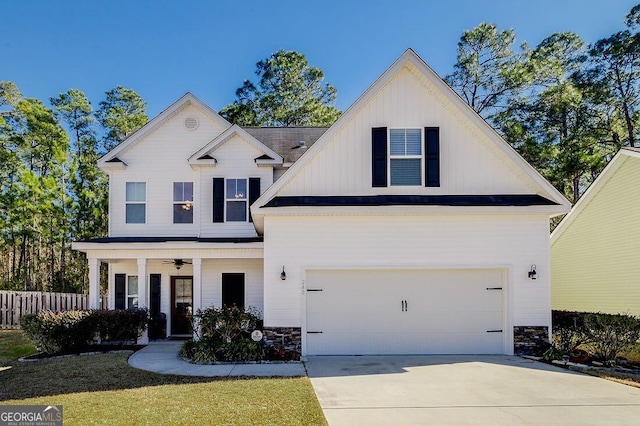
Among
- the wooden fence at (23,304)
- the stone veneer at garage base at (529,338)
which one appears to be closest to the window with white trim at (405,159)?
the stone veneer at garage base at (529,338)

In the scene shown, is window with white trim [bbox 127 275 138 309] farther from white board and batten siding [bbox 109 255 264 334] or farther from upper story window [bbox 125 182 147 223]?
upper story window [bbox 125 182 147 223]

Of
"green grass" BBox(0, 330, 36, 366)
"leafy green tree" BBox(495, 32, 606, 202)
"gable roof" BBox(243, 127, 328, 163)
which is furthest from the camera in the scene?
"leafy green tree" BBox(495, 32, 606, 202)

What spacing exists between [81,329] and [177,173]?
5804 millimetres

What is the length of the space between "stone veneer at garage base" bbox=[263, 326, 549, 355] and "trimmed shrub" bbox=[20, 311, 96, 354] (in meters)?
5.17

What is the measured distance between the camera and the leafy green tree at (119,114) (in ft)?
99.7

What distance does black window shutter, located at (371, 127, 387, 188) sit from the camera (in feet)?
38.4

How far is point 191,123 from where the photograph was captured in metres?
16.0

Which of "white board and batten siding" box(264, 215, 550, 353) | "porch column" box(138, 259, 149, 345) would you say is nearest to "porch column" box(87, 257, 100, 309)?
"porch column" box(138, 259, 149, 345)

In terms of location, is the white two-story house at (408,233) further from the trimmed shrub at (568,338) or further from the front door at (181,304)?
the front door at (181,304)

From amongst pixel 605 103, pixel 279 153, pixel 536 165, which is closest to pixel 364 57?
pixel 279 153

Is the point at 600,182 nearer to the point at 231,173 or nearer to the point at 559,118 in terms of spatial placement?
the point at 559,118

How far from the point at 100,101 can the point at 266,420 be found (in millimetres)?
30277

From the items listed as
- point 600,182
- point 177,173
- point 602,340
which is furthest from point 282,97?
point 602,340

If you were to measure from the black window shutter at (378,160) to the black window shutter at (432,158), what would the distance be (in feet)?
3.39
